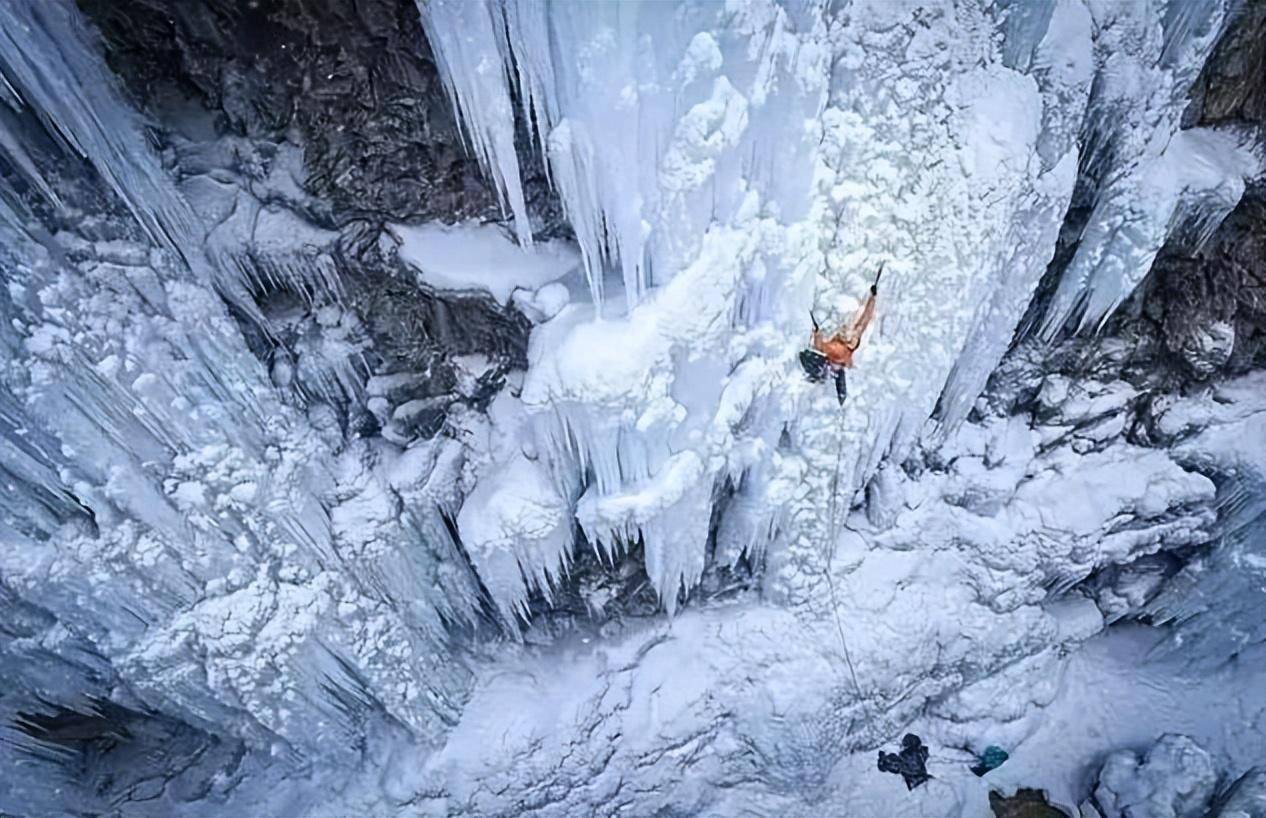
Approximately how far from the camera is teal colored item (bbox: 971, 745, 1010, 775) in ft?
14.4

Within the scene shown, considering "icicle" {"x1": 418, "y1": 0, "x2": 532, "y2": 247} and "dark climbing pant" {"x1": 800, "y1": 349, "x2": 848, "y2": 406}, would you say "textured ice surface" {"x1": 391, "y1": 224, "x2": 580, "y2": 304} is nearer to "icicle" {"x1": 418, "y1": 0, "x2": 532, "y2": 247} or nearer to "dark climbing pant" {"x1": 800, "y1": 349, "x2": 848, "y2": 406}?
"icicle" {"x1": 418, "y1": 0, "x2": 532, "y2": 247}

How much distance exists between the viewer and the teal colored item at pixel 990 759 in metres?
4.39

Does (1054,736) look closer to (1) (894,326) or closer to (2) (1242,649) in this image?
(2) (1242,649)

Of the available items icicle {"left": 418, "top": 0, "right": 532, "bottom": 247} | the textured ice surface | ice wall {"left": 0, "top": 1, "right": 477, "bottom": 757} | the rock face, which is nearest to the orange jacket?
the textured ice surface

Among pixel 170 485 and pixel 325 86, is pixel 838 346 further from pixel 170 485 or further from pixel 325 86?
pixel 170 485

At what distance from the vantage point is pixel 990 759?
4.39m

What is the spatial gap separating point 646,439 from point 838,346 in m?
0.81

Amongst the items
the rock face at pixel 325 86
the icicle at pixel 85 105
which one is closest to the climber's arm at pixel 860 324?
the rock face at pixel 325 86

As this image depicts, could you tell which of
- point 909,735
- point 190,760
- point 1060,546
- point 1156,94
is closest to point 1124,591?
point 1060,546

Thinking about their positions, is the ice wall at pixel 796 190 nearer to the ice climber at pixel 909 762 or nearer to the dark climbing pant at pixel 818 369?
the dark climbing pant at pixel 818 369

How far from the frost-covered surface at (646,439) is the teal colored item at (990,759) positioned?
0.06m

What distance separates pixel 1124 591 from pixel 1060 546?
0.71 metres

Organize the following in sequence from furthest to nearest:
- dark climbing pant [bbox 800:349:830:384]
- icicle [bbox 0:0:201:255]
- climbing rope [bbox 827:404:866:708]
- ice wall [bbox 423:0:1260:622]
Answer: climbing rope [bbox 827:404:866:708] < dark climbing pant [bbox 800:349:830:384] < ice wall [bbox 423:0:1260:622] < icicle [bbox 0:0:201:255]

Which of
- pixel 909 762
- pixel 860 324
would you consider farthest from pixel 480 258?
pixel 909 762
